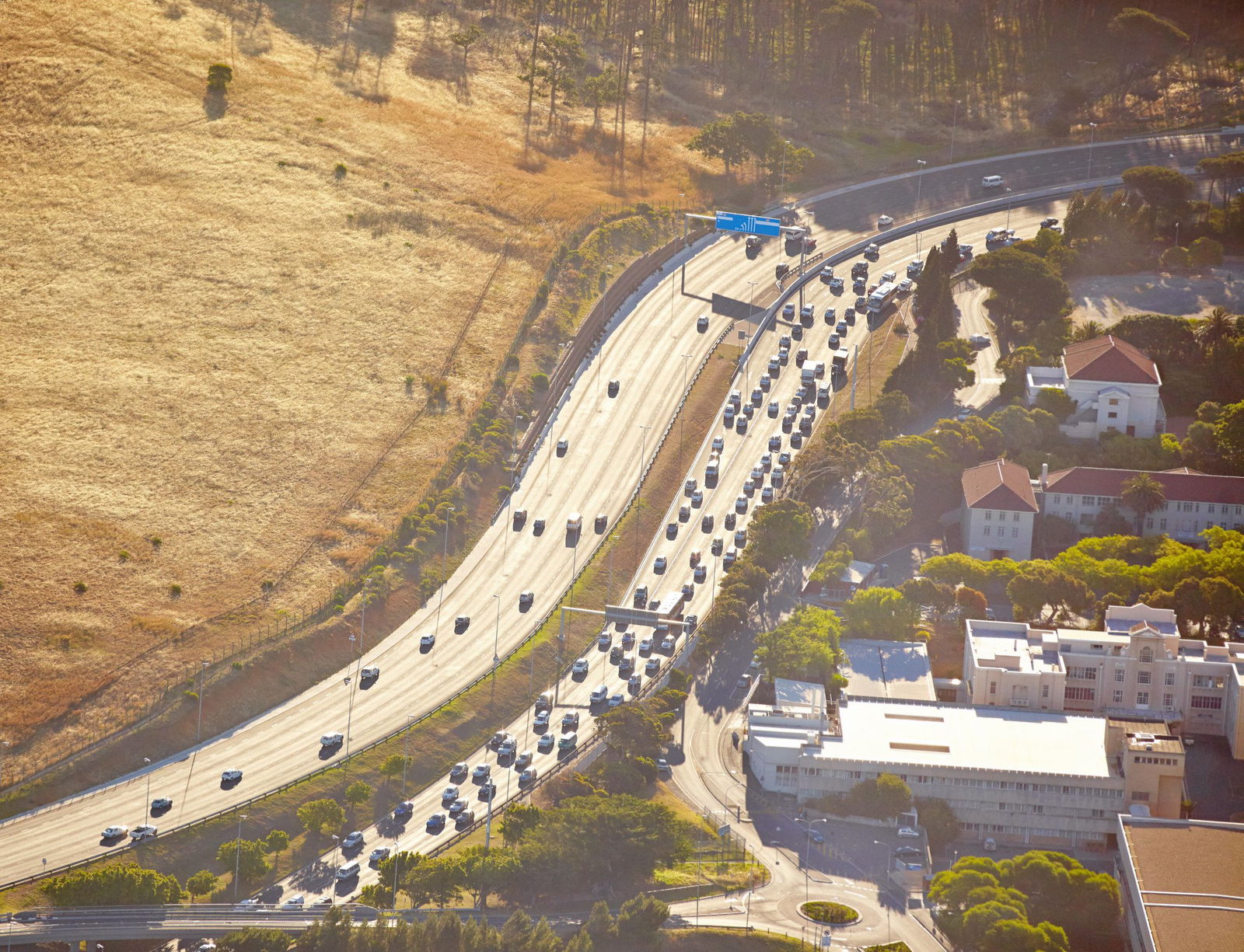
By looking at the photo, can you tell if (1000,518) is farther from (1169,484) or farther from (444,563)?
(444,563)

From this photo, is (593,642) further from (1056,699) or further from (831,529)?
(1056,699)

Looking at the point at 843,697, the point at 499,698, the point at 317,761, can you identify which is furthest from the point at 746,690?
the point at 317,761

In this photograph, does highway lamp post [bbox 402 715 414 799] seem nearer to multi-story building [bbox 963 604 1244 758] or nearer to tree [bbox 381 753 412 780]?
tree [bbox 381 753 412 780]

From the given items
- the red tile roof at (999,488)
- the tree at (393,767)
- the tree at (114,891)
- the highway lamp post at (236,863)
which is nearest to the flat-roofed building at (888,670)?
the red tile roof at (999,488)

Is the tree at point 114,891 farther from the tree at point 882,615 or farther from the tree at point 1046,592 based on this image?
the tree at point 1046,592

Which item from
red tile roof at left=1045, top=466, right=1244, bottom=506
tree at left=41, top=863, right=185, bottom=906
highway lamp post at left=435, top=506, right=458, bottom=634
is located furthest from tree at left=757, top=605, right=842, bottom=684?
tree at left=41, top=863, right=185, bottom=906

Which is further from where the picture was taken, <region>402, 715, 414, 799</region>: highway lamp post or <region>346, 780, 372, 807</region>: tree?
<region>402, 715, 414, 799</region>: highway lamp post

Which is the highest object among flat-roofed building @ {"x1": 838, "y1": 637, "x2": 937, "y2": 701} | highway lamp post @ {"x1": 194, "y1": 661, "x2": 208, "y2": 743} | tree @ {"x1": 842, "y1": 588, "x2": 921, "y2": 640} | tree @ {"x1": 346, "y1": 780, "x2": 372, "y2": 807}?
tree @ {"x1": 842, "y1": 588, "x2": 921, "y2": 640}
